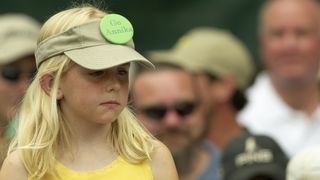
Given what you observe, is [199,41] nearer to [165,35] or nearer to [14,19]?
[165,35]

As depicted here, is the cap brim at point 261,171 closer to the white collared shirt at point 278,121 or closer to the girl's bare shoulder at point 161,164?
the white collared shirt at point 278,121

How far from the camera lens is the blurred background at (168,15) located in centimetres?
886

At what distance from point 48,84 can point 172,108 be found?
3.08m

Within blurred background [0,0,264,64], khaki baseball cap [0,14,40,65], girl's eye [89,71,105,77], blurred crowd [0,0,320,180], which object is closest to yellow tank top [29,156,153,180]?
girl's eye [89,71,105,77]

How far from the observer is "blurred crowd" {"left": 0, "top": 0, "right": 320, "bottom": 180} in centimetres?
A: 728

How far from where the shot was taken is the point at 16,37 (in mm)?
7922

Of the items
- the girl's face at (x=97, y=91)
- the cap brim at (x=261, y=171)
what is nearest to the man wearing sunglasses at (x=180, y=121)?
the cap brim at (x=261, y=171)

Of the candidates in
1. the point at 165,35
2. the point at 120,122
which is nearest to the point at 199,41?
the point at 165,35

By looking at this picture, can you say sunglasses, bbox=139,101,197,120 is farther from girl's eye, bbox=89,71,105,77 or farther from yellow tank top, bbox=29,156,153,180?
girl's eye, bbox=89,71,105,77

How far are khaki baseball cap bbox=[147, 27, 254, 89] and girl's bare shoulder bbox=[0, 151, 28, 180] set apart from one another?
12.8 feet

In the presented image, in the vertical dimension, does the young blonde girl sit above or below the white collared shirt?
above

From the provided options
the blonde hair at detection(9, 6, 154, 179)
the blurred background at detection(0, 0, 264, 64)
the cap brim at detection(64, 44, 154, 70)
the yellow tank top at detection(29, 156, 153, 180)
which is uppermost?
the cap brim at detection(64, 44, 154, 70)

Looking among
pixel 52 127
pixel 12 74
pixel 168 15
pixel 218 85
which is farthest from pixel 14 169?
pixel 168 15

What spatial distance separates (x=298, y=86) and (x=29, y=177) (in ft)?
13.9
